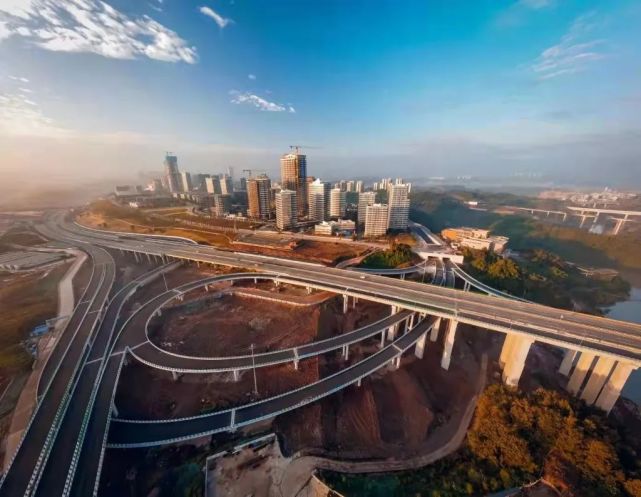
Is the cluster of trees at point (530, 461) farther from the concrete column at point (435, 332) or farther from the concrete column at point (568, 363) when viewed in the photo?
the concrete column at point (435, 332)

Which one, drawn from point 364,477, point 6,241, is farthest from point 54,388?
point 6,241

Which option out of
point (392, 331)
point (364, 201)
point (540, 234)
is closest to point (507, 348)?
point (392, 331)

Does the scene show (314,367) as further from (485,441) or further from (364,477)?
(485,441)

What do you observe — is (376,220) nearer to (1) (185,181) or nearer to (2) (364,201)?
(2) (364,201)

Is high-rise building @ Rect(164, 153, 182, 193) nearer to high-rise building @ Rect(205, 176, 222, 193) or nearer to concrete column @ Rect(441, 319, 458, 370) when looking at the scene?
high-rise building @ Rect(205, 176, 222, 193)

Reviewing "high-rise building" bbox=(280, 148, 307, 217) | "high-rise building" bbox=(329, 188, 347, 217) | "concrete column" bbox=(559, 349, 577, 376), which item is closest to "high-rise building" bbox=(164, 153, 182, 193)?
"high-rise building" bbox=(280, 148, 307, 217)

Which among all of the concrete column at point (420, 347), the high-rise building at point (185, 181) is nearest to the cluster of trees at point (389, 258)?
the concrete column at point (420, 347)

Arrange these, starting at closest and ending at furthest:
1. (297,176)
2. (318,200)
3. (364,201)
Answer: (364,201) < (318,200) < (297,176)
